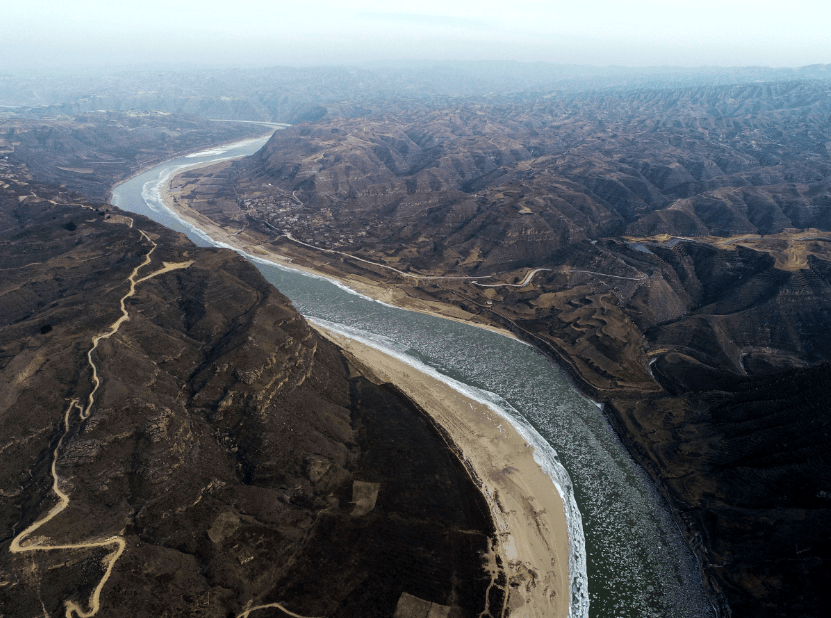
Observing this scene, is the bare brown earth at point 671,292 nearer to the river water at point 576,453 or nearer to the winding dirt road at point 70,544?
the river water at point 576,453

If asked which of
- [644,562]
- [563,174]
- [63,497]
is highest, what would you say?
[563,174]

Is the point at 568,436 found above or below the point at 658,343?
below

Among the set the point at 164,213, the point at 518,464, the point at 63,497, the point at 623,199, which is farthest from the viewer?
the point at 164,213

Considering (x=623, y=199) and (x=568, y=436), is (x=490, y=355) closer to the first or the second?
(x=568, y=436)

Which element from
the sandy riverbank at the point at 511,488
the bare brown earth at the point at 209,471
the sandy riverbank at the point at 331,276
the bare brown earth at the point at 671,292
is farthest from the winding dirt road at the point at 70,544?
the sandy riverbank at the point at 331,276

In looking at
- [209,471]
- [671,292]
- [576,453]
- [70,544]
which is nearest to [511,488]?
[576,453]

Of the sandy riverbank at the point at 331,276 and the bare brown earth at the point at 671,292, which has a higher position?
the bare brown earth at the point at 671,292

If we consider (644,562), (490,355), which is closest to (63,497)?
(644,562)
